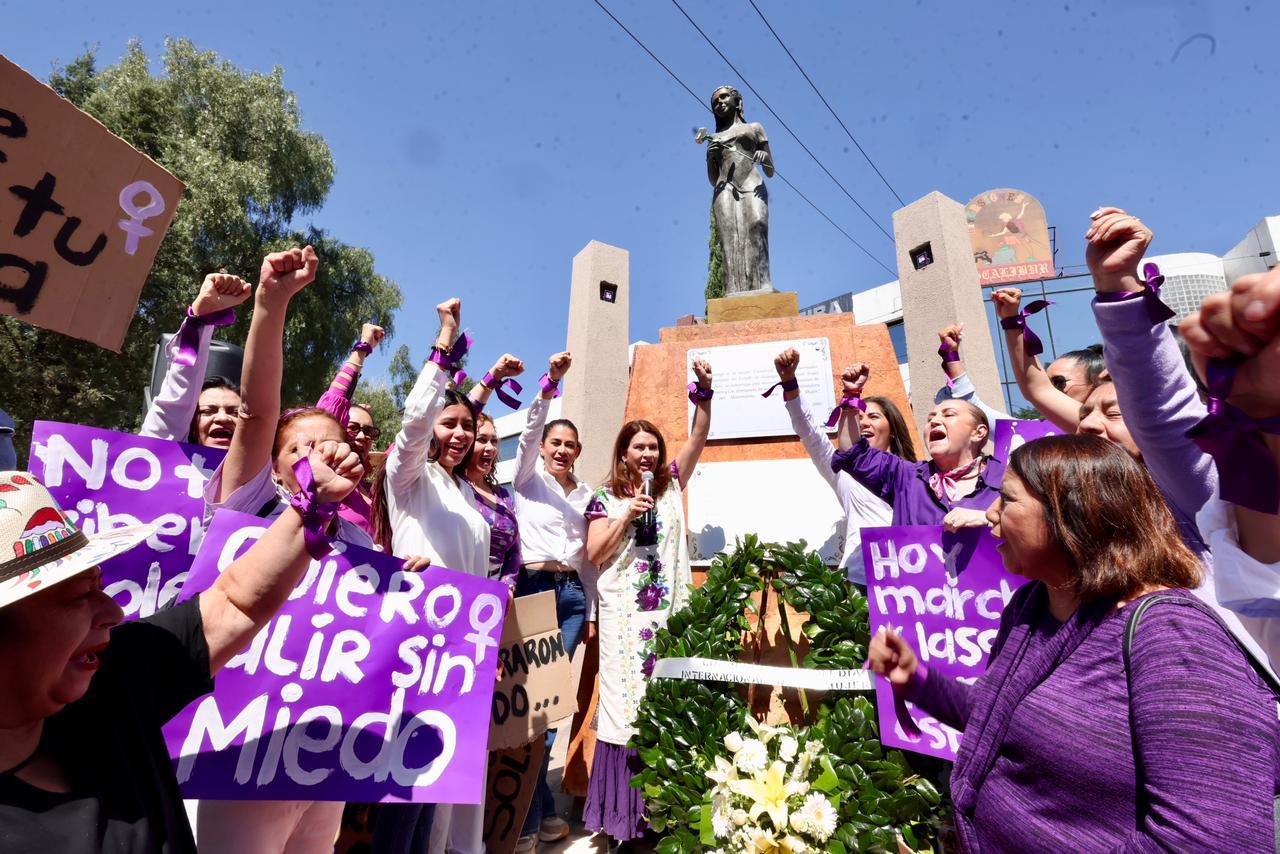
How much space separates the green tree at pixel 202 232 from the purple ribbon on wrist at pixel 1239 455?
13025mm

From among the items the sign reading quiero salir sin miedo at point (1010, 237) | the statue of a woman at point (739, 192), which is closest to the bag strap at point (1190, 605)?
the statue of a woman at point (739, 192)

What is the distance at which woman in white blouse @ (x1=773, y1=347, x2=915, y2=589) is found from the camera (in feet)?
11.5

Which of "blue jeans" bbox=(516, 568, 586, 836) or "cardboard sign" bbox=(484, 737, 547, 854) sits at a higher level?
"blue jeans" bbox=(516, 568, 586, 836)

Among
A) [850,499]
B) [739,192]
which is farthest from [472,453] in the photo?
[739,192]

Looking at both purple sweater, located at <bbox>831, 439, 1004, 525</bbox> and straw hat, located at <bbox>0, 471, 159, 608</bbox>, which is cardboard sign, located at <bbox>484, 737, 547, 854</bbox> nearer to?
purple sweater, located at <bbox>831, 439, 1004, 525</bbox>

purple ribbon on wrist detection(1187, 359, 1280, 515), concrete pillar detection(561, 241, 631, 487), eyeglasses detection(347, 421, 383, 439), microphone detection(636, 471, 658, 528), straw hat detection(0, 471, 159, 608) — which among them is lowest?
straw hat detection(0, 471, 159, 608)

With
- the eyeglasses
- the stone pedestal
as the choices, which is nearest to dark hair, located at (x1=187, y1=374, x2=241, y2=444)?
the eyeglasses

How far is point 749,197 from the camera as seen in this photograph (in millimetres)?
7121

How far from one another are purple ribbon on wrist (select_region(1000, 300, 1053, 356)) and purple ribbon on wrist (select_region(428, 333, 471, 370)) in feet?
7.12

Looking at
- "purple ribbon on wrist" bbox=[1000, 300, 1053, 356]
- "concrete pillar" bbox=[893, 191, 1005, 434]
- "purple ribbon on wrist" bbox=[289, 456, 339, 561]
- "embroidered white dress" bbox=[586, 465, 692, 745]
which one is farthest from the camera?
"concrete pillar" bbox=[893, 191, 1005, 434]

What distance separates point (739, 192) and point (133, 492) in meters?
6.09

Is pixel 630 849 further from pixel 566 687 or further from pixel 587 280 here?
pixel 587 280

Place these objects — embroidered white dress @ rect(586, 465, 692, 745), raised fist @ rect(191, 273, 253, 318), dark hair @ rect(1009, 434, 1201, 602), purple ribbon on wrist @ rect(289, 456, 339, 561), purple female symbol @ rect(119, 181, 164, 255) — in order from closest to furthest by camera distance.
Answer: dark hair @ rect(1009, 434, 1201, 602), purple ribbon on wrist @ rect(289, 456, 339, 561), raised fist @ rect(191, 273, 253, 318), purple female symbol @ rect(119, 181, 164, 255), embroidered white dress @ rect(586, 465, 692, 745)

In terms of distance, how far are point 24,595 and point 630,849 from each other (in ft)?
9.35
